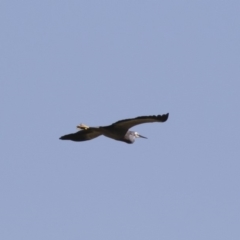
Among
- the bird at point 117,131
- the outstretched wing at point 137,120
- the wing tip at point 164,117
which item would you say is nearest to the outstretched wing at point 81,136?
the bird at point 117,131

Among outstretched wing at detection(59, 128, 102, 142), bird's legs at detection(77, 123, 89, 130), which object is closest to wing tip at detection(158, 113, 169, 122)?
bird's legs at detection(77, 123, 89, 130)

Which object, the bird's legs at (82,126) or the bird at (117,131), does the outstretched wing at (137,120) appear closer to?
the bird at (117,131)

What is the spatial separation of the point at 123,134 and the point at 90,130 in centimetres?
189

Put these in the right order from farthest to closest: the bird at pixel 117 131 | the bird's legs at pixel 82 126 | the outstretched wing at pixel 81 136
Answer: the outstretched wing at pixel 81 136, the bird's legs at pixel 82 126, the bird at pixel 117 131

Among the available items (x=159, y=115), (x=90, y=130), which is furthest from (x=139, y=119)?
(x=90, y=130)

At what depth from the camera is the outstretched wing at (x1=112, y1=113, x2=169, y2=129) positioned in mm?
37875

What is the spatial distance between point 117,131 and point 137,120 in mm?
1430

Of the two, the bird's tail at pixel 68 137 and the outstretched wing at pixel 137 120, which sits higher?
the bird's tail at pixel 68 137

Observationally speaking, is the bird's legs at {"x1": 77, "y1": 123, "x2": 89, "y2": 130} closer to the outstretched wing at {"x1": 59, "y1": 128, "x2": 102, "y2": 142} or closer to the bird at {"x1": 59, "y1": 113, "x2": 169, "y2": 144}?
the bird at {"x1": 59, "y1": 113, "x2": 169, "y2": 144}

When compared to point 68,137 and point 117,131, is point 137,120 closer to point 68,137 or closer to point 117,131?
point 117,131

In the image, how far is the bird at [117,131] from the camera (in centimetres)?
3831

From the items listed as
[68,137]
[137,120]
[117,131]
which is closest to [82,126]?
[68,137]

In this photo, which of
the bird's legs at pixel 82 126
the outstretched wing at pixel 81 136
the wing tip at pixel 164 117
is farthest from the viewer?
the outstretched wing at pixel 81 136

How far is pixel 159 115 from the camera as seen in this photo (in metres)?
37.9
